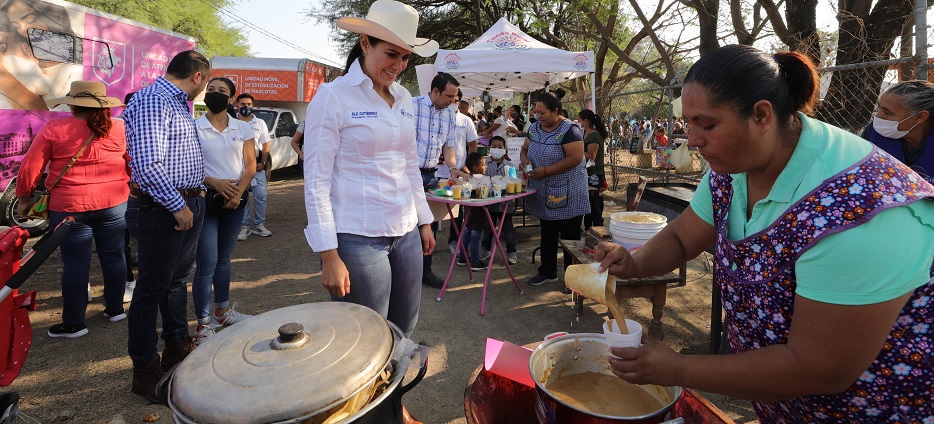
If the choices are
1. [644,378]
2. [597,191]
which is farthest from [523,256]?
[644,378]

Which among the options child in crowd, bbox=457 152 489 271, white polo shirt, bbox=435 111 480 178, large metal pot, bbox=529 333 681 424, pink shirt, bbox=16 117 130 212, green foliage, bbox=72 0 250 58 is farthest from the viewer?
green foliage, bbox=72 0 250 58

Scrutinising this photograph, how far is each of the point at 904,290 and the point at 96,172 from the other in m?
4.62

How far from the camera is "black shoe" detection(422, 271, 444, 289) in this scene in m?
5.16

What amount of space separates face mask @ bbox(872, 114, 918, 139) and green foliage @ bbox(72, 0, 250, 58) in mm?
22102

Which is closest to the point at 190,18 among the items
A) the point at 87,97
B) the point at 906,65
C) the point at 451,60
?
the point at 451,60

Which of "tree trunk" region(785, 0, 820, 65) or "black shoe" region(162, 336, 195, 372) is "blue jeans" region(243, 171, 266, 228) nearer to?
"black shoe" region(162, 336, 195, 372)

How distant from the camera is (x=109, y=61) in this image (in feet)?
23.9

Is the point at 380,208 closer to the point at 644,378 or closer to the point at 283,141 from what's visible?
the point at 644,378

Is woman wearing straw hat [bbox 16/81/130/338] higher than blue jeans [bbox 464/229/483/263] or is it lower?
higher

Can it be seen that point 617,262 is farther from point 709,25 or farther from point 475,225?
point 709,25

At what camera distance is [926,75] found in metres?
3.60

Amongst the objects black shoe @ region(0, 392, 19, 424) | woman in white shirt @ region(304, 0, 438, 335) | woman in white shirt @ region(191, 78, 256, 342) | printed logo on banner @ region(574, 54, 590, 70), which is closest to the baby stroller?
black shoe @ region(0, 392, 19, 424)

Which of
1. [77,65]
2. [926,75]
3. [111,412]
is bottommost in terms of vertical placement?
[111,412]

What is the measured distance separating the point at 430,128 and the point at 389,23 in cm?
321
